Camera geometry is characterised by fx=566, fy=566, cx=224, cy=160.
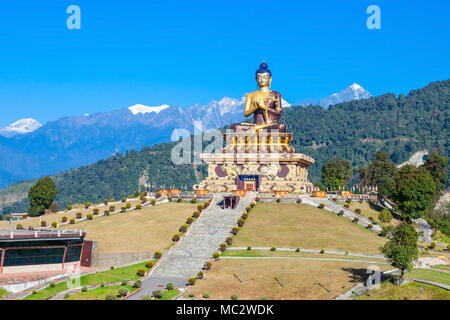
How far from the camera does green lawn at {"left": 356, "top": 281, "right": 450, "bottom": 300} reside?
114 feet

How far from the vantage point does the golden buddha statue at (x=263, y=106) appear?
84.2 metres

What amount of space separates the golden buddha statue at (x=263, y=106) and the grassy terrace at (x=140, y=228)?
19.5 metres

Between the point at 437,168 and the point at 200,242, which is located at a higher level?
the point at 437,168

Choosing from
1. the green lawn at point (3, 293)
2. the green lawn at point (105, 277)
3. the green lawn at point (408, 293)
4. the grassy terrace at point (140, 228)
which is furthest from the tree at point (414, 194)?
the green lawn at point (3, 293)

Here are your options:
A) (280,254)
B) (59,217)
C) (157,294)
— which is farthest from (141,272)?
(59,217)

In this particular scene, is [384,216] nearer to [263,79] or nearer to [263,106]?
[263,106]

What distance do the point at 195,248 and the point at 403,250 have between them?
69.0ft

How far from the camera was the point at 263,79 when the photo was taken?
284ft

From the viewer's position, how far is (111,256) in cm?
5109

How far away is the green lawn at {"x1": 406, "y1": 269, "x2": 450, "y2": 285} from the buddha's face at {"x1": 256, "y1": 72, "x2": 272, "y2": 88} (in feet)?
159

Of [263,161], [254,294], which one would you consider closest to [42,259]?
[254,294]

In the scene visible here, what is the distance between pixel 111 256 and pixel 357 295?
23552 mm

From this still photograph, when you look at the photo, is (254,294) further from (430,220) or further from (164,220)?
(430,220)

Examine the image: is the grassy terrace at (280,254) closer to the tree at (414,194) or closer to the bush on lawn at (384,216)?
the bush on lawn at (384,216)
